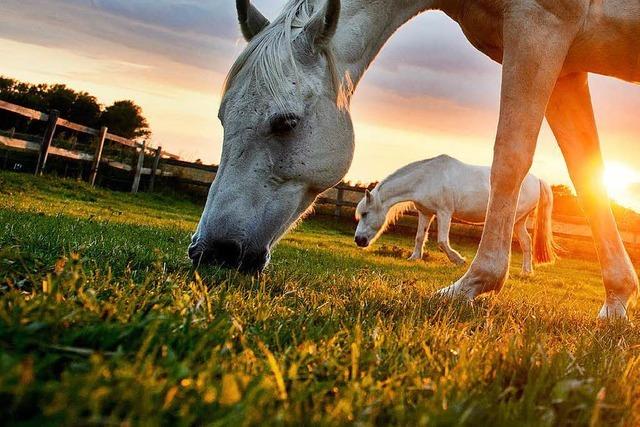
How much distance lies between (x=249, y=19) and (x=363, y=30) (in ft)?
2.40

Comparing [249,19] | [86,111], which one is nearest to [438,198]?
[249,19]

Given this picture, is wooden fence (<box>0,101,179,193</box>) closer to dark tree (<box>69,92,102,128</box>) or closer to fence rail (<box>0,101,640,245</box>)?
fence rail (<box>0,101,640,245</box>)

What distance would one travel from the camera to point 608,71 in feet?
12.2

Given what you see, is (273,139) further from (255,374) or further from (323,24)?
(255,374)

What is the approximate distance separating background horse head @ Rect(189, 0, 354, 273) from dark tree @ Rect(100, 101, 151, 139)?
30619 mm

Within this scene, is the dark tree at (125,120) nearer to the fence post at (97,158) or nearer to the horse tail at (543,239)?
the fence post at (97,158)

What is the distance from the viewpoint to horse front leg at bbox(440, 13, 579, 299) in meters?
3.18

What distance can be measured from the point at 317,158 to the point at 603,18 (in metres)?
2.00

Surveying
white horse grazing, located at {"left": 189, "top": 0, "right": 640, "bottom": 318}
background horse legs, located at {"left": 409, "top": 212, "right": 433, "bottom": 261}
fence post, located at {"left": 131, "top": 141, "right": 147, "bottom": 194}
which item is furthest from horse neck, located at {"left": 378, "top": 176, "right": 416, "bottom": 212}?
fence post, located at {"left": 131, "top": 141, "right": 147, "bottom": 194}

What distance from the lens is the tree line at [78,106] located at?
103 feet

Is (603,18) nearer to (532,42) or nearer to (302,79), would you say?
(532,42)

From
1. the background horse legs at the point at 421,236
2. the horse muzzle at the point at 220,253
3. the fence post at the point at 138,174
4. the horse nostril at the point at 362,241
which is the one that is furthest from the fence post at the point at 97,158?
the horse muzzle at the point at 220,253

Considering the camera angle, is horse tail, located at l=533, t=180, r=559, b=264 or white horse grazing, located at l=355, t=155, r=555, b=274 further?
white horse grazing, located at l=355, t=155, r=555, b=274

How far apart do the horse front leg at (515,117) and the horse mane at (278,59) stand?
975mm
